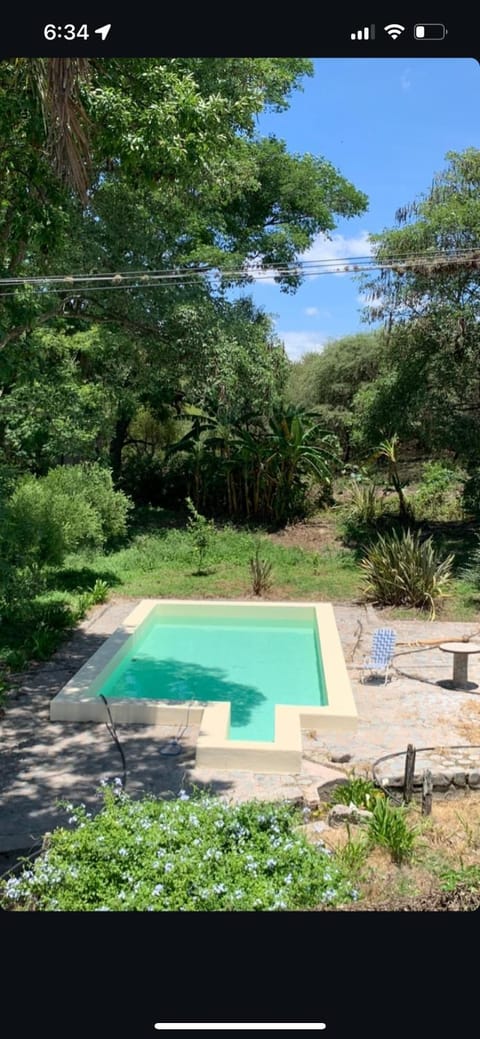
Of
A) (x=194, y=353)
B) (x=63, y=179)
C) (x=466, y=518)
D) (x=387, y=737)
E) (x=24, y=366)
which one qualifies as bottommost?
(x=387, y=737)

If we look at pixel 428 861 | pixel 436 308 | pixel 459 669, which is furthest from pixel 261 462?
pixel 428 861

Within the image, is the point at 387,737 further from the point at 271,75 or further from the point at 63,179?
the point at 271,75

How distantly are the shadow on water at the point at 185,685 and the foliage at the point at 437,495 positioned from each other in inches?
348

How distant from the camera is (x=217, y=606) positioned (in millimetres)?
10719

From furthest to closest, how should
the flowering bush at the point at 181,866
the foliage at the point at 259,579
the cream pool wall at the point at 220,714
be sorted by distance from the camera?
the foliage at the point at 259,579
the cream pool wall at the point at 220,714
the flowering bush at the point at 181,866

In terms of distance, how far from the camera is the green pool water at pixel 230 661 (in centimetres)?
768

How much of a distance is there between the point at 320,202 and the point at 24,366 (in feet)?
40.9

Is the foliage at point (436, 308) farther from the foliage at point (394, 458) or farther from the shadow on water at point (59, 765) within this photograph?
the shadow on water at point (59, 765)

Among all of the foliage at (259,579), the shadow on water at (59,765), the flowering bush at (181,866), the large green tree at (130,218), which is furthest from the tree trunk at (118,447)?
the flowering bush at (181,866)
